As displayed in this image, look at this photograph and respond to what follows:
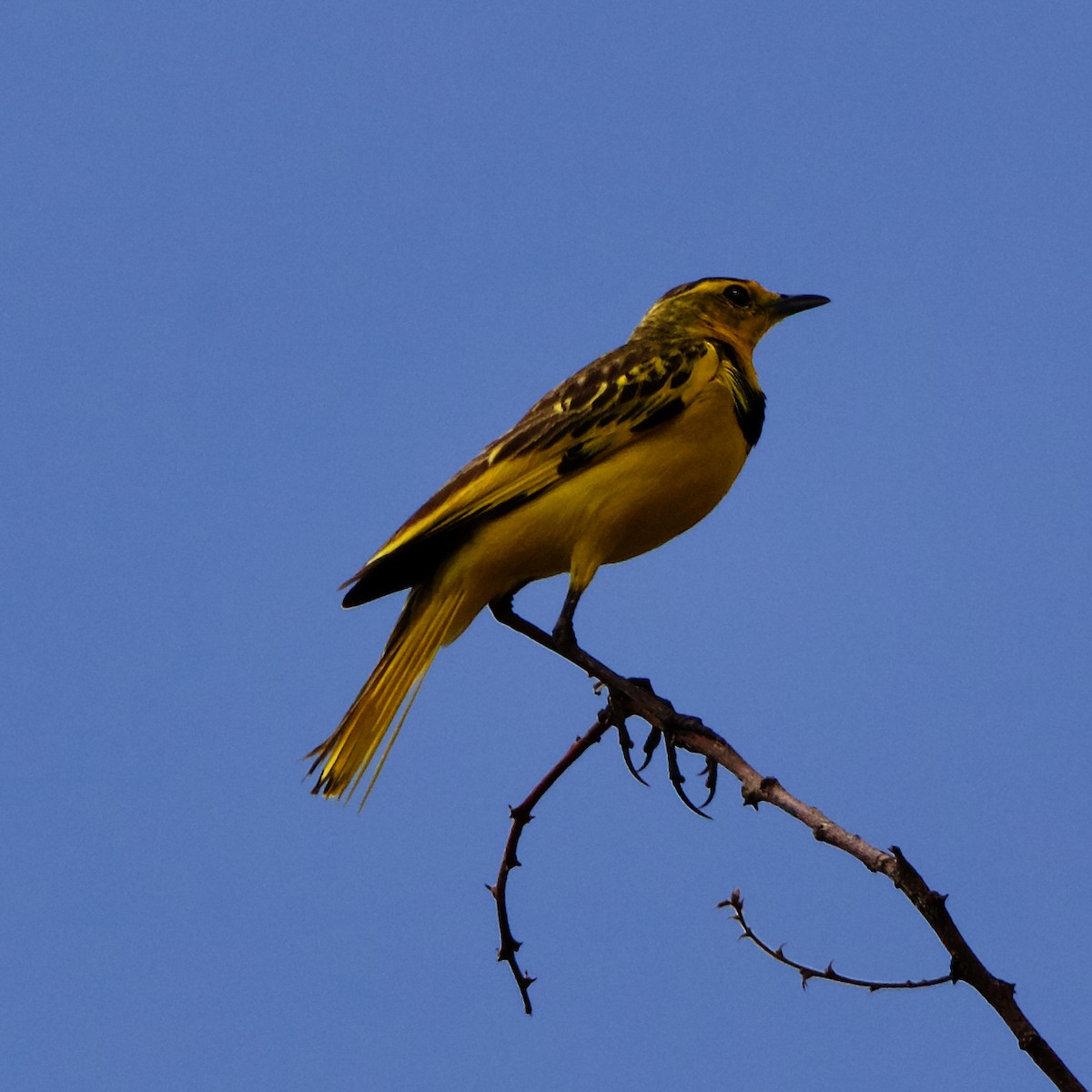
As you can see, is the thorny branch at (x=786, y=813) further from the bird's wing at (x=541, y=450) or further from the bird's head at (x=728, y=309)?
the bird's head at (x=728, y=309)

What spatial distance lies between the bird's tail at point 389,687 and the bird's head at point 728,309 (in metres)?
1.96

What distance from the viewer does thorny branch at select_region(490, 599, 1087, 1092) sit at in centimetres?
311

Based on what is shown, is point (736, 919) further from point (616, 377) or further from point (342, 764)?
point (616, 377)

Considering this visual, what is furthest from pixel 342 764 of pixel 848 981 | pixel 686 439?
pixel 848 981

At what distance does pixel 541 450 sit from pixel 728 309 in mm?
1708

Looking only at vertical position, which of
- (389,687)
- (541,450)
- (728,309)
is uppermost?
(728,309)

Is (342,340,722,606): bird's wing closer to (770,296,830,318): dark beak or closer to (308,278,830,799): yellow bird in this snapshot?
(308,278,830,799): yellow bird

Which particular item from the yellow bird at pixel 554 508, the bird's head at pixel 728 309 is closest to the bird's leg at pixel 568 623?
the yellow bird at pixel 554 508

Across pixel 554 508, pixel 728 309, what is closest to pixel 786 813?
pixel 554 508

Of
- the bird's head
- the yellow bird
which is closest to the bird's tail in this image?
the yellow bird

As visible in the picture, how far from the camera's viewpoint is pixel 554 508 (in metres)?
6.55

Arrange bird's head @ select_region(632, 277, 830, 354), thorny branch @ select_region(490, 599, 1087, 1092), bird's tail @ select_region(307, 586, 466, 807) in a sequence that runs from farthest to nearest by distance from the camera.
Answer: bird's head @ select_region(632, 277, 830, 354) → bird's tail @ select_region(307, 586, 466, 807) → thorny branch @ select_region(490, 599, 1087, 1092)

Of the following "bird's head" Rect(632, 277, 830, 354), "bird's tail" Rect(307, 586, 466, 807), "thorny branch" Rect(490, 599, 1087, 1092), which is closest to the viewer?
"thorny branch" Rect(490, 599, 1087, 1092)

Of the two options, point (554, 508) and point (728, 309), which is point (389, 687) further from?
point (728, 309)
